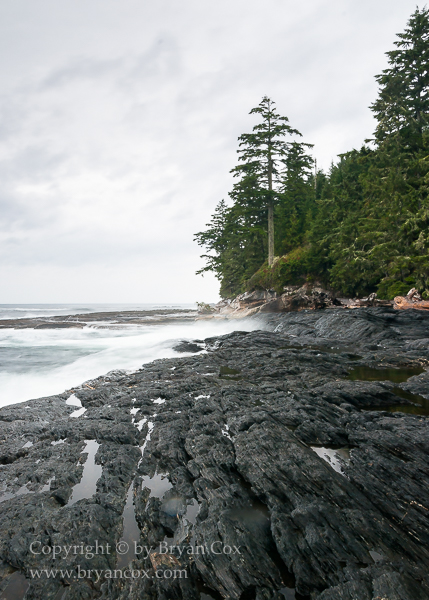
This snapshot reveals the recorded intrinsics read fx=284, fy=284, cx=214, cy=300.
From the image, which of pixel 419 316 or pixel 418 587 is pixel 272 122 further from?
pixel 418 587

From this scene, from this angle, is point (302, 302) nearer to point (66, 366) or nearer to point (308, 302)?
point (308, 302)

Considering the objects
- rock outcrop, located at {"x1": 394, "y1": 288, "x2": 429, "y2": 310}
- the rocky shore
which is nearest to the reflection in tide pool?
the rocky shore

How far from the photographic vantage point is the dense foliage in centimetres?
2064

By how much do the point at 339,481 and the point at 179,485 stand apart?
2.02m

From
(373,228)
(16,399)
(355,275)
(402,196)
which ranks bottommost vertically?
(16,399)

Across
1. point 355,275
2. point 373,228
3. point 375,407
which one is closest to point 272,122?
point 373,228

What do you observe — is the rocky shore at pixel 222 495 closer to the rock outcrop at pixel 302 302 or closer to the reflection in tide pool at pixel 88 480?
the reflection in tide pool at pixel 88 480

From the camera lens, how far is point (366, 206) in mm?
27828

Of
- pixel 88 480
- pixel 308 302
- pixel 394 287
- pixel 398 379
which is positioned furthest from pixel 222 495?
pixel 394 287

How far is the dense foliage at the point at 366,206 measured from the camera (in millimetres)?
20641

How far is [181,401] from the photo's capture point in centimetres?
654

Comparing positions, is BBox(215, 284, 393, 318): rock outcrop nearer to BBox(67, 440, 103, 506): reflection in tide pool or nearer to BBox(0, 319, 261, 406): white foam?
BBox(0, 319, 261, 406): white foam

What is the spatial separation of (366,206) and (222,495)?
3079 centimetres

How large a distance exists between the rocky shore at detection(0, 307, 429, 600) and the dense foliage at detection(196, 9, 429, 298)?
57.2 feet
